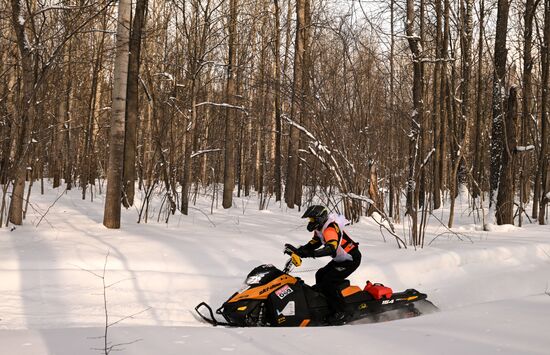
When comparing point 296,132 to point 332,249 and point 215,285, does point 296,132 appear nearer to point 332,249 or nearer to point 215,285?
point 215,285

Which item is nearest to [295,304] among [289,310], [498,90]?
[289,310]

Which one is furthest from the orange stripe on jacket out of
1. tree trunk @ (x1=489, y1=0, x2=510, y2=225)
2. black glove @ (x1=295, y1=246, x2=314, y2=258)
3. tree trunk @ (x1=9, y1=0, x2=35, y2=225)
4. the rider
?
tree trunk @ (x1=489, y1=0, x2=510, y2=225)

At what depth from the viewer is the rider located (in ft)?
17.8

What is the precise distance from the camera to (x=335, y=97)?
10430 millimetres

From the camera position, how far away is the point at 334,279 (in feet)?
18.4

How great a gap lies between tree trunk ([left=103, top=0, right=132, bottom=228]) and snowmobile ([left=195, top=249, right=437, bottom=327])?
13.6 ft

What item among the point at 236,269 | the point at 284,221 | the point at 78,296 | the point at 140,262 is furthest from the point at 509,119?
the point at 78,296

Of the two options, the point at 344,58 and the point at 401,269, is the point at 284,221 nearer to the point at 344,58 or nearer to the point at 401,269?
the point at 344,58

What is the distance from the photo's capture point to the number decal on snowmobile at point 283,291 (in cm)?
534

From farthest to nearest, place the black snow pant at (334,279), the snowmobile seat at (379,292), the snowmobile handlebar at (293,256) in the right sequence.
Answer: the snowmobile seat at (379,292), the black snow pant at (334,279), the snowmobile handlebar at (293,256)

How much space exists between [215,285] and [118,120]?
4223 millimetres

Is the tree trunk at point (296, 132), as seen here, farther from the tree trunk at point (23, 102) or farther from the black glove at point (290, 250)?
the black glove at point (290, 250)

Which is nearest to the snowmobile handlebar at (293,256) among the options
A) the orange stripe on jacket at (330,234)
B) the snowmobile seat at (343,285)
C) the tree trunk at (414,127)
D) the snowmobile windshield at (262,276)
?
the snowmobile windshield at (262,276)

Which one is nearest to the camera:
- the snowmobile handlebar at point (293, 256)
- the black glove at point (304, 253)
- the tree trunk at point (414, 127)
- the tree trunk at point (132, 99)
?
the snowmobile handlebar at point (293, 256)
